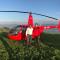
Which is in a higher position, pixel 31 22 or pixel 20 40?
pixel 31 22

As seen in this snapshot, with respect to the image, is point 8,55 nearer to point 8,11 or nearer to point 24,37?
point 8,11

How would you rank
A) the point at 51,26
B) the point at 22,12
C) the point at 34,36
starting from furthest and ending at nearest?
the point at 51,26 → the point at 34,36 → the point at 22,12

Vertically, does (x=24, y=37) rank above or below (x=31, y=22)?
below

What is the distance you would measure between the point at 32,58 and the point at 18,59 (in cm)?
83

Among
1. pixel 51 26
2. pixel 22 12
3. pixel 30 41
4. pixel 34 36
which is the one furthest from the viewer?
pixel 51 26

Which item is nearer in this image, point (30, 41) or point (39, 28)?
point (30, 41)

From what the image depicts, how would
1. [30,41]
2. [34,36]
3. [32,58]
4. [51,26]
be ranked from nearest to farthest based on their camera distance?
[32,58] < [30,41] < [34,36] < [51,26]

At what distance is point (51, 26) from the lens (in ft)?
72.4

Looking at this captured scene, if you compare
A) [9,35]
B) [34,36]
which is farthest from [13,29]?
[34,36]

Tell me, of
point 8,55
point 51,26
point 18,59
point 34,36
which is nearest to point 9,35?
point 34,36

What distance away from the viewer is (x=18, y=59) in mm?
12625

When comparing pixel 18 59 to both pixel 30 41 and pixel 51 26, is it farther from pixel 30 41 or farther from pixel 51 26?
pixel 51 26

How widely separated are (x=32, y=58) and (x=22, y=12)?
313 centimetres

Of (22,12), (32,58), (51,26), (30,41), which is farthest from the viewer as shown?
(51,26)
